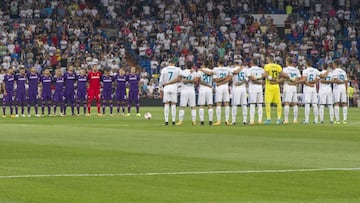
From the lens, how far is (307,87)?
40.2 metres

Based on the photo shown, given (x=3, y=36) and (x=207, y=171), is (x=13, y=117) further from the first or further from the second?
(x=207, y=171)

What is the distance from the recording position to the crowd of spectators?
6316cm

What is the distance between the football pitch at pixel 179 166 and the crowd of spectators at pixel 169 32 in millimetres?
29419

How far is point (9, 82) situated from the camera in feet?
159

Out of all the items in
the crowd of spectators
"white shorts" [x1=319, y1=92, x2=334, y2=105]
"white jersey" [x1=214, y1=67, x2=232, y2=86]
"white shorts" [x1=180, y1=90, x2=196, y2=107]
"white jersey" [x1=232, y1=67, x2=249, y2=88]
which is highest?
the crowd of spectators

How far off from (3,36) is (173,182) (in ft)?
154

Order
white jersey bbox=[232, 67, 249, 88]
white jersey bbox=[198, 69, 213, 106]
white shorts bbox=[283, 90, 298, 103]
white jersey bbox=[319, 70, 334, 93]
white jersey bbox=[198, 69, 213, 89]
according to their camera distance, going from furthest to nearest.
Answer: white jersey bbox=[319, 70, 334, 93]
white shorts bbox=[283, 90, 298, 103]
white jersey bbox=[232, 67, 249, 88]
white jersey bbox=[198, 69, 213, 106]
white jersey bbox=[198, 69, 213, 89]

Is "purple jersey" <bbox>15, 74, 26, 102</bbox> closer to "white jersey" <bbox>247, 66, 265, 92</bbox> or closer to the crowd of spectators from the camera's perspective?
the crowd of spectators

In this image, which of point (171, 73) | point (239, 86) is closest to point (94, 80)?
point (239, 86)

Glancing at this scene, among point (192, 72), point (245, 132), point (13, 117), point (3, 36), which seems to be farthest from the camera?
point (3, 36)

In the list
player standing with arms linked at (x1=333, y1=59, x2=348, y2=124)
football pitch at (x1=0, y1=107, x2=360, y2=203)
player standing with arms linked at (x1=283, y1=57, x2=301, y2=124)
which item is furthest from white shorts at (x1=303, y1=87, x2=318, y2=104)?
football pitch at (x1=0, y1=107, x2=360, y2=203)

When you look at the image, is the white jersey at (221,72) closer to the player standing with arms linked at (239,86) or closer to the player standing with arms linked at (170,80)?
the player standing with arms linked at (239,86)

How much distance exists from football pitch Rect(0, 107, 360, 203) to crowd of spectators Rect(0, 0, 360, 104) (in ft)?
96.5

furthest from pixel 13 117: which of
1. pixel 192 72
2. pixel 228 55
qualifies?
pixel 228 55
